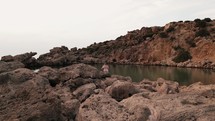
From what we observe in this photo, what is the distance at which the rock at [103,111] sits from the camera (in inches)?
419

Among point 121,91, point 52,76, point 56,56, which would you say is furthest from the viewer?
point 56,56

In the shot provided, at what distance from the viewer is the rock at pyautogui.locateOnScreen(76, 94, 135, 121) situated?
34.9 feet

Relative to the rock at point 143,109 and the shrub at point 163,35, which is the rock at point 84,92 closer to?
the rock at point 143,109

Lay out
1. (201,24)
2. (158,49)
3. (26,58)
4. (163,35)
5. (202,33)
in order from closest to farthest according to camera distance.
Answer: (26,58)
(202,33)
(158,49)
(201,24)
(163,35)

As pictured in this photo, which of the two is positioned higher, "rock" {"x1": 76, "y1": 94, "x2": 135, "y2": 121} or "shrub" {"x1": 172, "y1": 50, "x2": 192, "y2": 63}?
"rock" {"x1": 76, "y1": 94, "x2": 135, "y2": 121}

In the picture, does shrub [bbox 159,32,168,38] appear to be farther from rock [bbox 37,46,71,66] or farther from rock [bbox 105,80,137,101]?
rock [bbox 105,80,137,101]

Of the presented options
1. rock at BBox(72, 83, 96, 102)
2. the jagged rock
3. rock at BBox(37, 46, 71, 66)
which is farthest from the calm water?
the jagged rock

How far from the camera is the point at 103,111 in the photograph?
11.2m

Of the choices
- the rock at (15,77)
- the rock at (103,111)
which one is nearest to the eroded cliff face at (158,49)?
the rock at (15,77)

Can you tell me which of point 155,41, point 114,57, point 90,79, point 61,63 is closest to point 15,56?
point 61,63

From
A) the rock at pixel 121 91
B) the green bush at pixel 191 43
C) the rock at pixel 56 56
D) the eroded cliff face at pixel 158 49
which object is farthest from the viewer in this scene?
the green bush at pixel 191 43

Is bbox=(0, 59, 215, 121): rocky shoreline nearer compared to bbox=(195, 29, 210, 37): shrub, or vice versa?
bbox=(0, 59, 215, 121): rocky shoreline

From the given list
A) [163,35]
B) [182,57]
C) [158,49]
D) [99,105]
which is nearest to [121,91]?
[99,105]

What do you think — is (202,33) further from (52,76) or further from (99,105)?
(99,105)
